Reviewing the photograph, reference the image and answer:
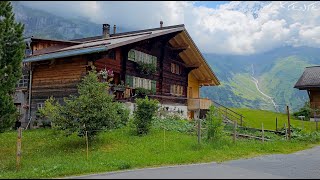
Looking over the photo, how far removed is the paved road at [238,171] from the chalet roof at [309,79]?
91.8 feet

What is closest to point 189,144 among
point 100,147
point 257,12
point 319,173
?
point 100,147

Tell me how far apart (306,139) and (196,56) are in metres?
14.5

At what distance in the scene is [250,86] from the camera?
447ft

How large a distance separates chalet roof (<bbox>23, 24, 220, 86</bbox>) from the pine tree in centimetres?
751

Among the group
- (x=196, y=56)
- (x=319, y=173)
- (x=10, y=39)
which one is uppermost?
(x=196, y=56)

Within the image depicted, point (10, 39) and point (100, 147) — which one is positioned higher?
point (10, 39)

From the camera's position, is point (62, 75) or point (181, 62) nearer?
point (62, 75)

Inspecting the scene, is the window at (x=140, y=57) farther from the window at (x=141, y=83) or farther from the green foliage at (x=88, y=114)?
the green foliage at (x=88, y=114)

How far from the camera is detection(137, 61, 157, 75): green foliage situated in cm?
2970

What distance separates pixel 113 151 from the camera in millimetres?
17031

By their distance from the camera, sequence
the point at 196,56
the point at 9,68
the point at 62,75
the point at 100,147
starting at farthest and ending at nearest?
the point at 196,56
the point at 62,75
the point at 100,147
the point at 9,68

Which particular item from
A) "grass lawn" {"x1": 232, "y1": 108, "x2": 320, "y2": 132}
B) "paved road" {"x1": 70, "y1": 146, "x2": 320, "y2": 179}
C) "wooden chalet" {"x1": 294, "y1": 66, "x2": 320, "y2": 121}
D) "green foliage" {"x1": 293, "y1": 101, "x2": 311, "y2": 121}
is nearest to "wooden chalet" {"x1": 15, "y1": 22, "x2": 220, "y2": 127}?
"grass lawn" {"x1": 232, "y1": 108, "x2": 320, "y2": 132}

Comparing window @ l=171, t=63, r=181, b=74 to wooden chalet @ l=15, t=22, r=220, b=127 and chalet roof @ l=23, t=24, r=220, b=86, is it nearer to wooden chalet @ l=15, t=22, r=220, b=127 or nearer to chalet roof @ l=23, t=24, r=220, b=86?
wooden chalet @ l=15, t=22, r=220, b=127

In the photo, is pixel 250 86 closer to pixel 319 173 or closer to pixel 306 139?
pixel 306 139
